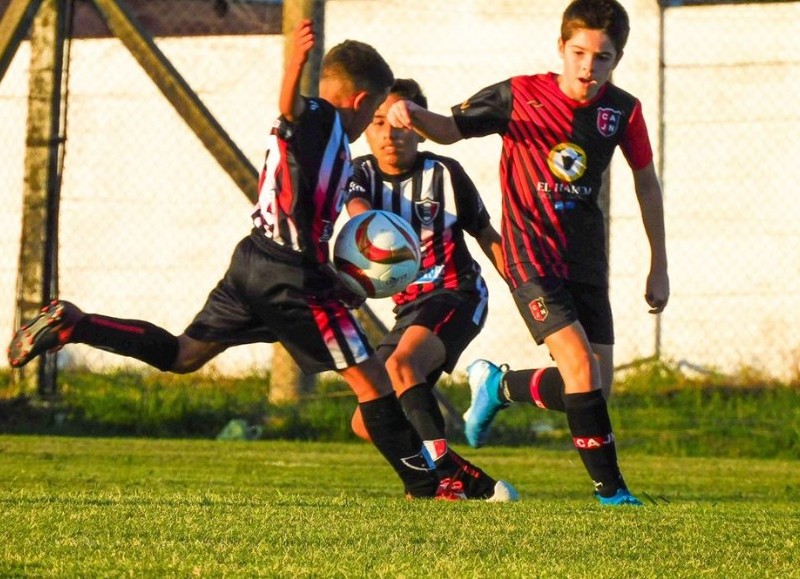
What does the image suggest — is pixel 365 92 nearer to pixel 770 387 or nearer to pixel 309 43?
pixel 309 43

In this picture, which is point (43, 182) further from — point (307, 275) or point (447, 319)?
point (307, 275)

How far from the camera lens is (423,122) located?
557cm

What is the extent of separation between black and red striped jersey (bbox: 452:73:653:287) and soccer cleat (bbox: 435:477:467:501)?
76cm

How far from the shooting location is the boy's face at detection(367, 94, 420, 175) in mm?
6625

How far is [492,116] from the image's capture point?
5820 millimetres

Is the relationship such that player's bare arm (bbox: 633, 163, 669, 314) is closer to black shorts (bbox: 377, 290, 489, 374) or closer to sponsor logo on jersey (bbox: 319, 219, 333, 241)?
black shorts (bbox: 377, 290, 489, 374)

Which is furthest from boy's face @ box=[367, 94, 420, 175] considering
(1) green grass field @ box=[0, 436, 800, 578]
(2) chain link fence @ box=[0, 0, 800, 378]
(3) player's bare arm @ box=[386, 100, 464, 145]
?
(2) chain link fence @ box=[0, 0, 800, 378]

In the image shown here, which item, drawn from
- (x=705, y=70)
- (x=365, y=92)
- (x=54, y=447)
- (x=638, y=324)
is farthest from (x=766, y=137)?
(x=365, y=92)

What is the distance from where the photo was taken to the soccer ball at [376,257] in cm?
543

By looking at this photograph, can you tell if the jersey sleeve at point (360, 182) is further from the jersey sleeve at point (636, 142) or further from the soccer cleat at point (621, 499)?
the soccer cleat at point (621, 499)

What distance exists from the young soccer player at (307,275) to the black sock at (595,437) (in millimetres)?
569

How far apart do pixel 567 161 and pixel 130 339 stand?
5.57 feet

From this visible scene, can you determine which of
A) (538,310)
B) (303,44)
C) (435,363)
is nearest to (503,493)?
(538,310)

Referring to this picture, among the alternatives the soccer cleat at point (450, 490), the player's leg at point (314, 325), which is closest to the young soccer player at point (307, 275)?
the player's leg at point (314, 325)
